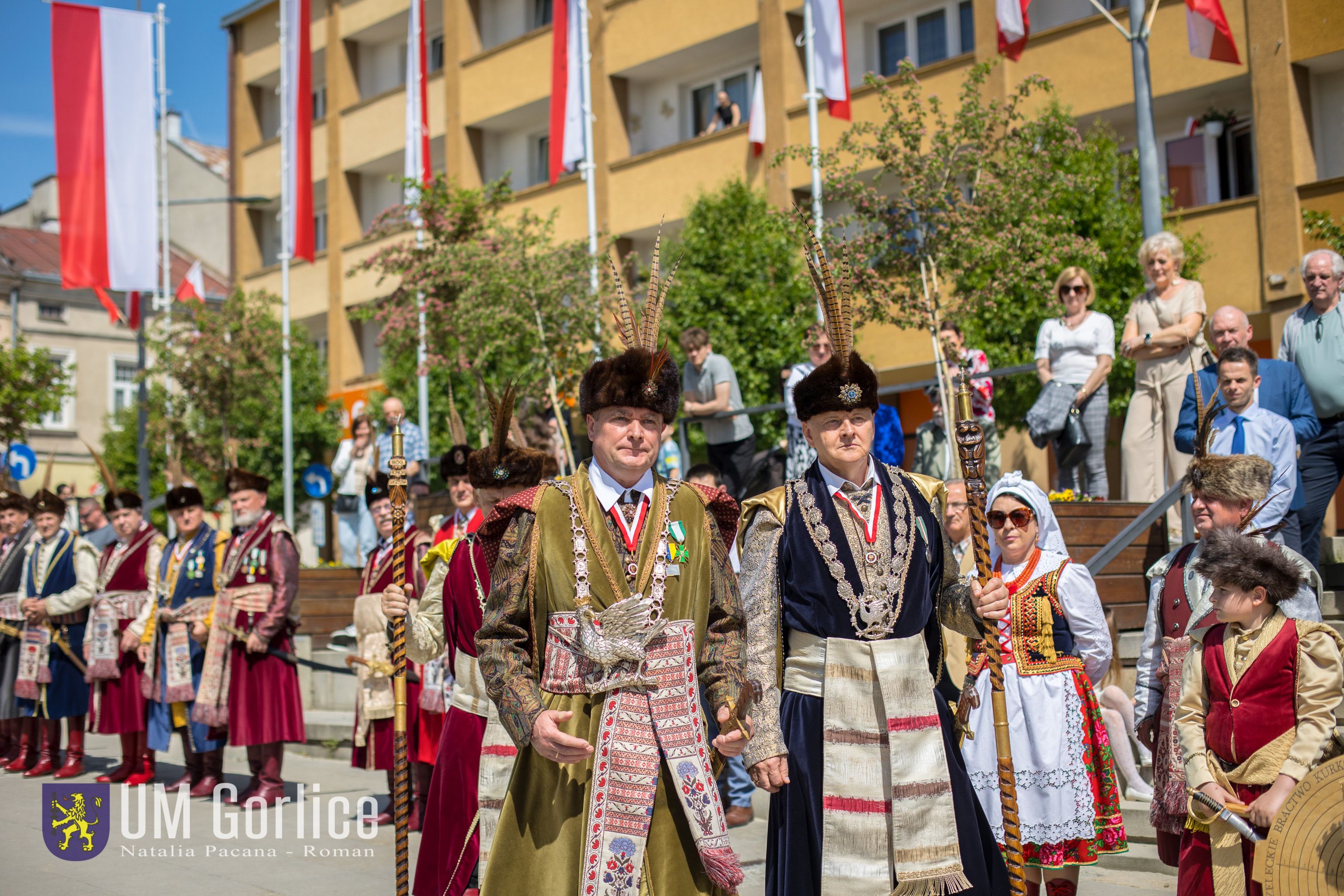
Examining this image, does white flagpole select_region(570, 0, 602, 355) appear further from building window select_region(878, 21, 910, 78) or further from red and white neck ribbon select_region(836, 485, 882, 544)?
red and white neck ribbon select_region(836, 485, 882, 544)

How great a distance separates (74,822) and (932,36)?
1633 centimetres

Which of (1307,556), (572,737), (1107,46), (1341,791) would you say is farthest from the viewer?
(1107,46)

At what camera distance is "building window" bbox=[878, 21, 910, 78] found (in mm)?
20375

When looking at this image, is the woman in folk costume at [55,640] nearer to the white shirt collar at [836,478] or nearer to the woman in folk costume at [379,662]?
the woman in folk costume at [379,662]

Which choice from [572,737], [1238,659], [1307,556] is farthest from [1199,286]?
[572,737]

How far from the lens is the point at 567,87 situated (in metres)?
19.2

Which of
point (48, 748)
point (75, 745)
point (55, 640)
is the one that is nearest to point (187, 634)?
point (55, 640)

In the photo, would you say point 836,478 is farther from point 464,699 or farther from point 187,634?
point 187,634

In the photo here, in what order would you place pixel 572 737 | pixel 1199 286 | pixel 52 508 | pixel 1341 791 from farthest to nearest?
pixel 52 508 < pixel 1199 286 < pixel 1341 791 < pixel 572 737

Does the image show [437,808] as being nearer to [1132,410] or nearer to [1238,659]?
[1238,659]

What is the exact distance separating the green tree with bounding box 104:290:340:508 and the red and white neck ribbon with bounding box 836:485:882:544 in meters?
18.2

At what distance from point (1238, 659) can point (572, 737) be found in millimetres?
2450

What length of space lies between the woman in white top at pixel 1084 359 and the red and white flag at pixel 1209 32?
16.5 feet

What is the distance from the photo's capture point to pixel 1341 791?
4.32 m
